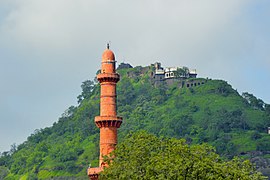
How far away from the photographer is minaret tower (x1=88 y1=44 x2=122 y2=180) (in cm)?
6925

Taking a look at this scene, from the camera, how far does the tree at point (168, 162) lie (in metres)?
59.3

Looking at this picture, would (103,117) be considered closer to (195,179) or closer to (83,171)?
(195,179)

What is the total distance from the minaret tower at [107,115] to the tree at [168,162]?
5.62ft

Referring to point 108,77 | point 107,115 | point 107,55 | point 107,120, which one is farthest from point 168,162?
point 107,55

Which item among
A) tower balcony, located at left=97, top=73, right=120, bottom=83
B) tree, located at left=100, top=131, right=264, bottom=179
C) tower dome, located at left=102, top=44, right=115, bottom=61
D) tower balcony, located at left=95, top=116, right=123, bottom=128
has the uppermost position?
tower dome, located at left=102, top=44, right=115, bottom=61

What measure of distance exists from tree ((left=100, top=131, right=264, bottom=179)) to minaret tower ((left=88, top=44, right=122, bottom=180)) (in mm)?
1714

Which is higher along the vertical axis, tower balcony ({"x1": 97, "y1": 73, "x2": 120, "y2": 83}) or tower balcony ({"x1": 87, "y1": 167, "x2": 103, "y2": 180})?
tower balcony ({"x1": 97, "y1": 73, "x2": 120, "y2": 83})

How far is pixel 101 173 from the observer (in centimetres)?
6606

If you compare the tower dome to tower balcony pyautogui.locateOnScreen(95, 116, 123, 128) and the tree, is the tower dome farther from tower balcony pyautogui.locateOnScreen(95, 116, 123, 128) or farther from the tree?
the tree

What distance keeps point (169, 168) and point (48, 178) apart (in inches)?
5496

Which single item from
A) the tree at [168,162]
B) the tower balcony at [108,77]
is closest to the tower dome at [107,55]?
the tower balcony at [108,77]

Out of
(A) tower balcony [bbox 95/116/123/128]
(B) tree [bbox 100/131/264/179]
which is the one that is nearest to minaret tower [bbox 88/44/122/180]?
(A) tower balcony [bbox 95/116/123/128]

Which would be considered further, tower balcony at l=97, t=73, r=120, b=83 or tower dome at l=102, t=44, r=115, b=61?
tower dome at l=102, t=44, r=115, b=61

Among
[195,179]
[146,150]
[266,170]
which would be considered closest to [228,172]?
[195,179]
